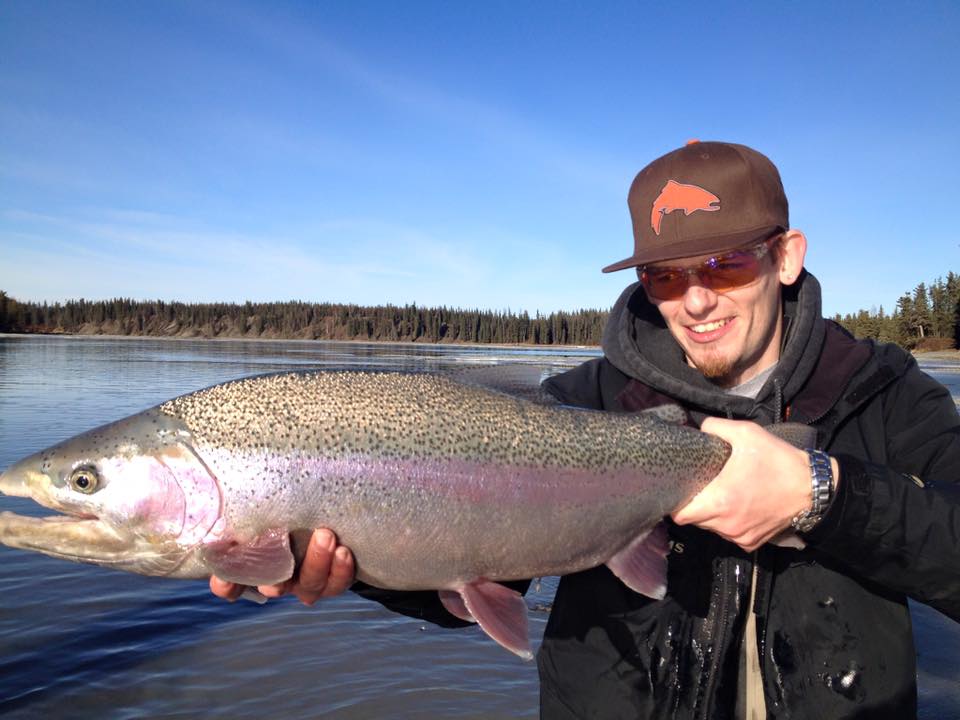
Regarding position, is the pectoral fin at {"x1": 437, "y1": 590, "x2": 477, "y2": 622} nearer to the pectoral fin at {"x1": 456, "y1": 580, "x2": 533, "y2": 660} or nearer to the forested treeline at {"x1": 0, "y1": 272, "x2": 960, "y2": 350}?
the pectoral fin at {"x1": 456, "y1": 580, "x2": 533, "y2": 660}

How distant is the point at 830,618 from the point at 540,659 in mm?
1191

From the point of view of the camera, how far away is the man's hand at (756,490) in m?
2.37

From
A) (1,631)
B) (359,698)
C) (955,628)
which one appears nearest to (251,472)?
(359,698)

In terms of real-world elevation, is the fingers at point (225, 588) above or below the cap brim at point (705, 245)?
below

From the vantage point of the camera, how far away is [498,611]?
2.71 metres

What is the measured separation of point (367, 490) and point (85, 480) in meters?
1.10

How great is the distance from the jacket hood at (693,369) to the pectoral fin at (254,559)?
1646mm

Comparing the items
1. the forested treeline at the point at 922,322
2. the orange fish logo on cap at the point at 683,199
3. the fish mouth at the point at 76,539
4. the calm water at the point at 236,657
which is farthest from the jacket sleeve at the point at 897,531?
the forested treeline at the point at 922,322

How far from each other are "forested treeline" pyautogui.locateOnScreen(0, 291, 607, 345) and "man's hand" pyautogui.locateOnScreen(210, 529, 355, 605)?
12412 centimetres

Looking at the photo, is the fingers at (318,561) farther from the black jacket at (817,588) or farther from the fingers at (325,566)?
the black jacket at (817,588)

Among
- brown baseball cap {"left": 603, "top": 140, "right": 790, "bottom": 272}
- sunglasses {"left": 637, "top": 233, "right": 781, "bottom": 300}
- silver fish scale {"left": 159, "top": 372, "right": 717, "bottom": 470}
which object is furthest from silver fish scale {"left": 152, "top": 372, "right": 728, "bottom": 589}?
brown baseball cap {"left": 603, "top": 140, "right": 790, "bottom": 272}

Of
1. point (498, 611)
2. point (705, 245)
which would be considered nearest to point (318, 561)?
point (498, 611)

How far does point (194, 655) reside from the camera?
5.75 metres

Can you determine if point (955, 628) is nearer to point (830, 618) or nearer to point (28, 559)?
point (830, 618)
